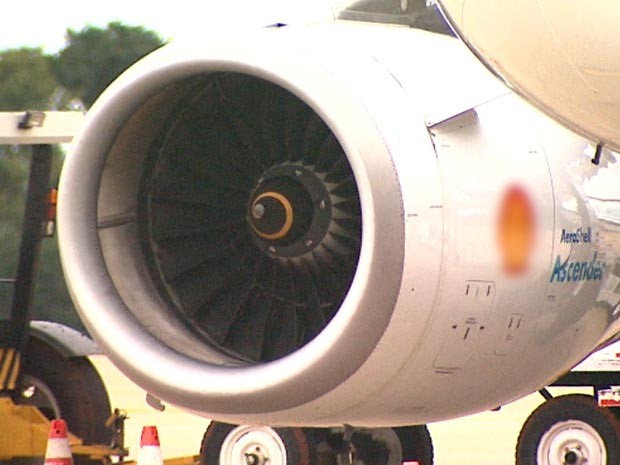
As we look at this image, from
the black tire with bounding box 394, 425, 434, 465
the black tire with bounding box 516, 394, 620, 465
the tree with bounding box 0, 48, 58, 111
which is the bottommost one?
the black tire with bounding box 394, 425, 434, 465

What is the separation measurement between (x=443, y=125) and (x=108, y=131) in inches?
47.4

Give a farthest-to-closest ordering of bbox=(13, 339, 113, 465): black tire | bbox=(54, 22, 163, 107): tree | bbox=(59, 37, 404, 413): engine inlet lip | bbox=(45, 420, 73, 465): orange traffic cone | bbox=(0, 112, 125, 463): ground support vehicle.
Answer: bbox=(54, 22, 163, 107): tree
bbox=(13, 339, 113, 465): black tire
bbox=(0, 112, 125, 463): ground support vehicle
bbox=(45, 420, 73, 465): orange traffic cone
bbox=(59, 37, 404, 413): engine inlet lip

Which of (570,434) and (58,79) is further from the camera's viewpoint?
(58,79)

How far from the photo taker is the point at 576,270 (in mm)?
6117

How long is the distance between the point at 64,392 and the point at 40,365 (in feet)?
0.61

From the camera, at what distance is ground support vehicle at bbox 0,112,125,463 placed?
8492mm

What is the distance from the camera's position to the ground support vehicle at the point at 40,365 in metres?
8.49

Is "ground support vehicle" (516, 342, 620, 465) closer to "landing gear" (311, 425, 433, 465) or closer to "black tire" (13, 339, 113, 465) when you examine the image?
"landing gear" (311, 425, 433, 465)

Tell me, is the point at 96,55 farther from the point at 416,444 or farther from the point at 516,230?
the point at 516,230

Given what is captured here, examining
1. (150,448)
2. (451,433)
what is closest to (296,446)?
(150,448)

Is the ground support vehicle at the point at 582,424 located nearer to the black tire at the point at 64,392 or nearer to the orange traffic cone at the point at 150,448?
the black tire at the point at 64,392

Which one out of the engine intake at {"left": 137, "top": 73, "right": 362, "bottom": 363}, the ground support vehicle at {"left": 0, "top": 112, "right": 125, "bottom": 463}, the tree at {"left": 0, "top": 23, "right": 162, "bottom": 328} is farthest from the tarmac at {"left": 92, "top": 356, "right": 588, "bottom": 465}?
the engine intake at {"left": 137, "top": 73, "right": 362, "bottom": 363}

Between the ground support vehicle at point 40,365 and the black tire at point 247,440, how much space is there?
0.58 metres

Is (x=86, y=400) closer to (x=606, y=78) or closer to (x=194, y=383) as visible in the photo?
(x=194, y=383)
